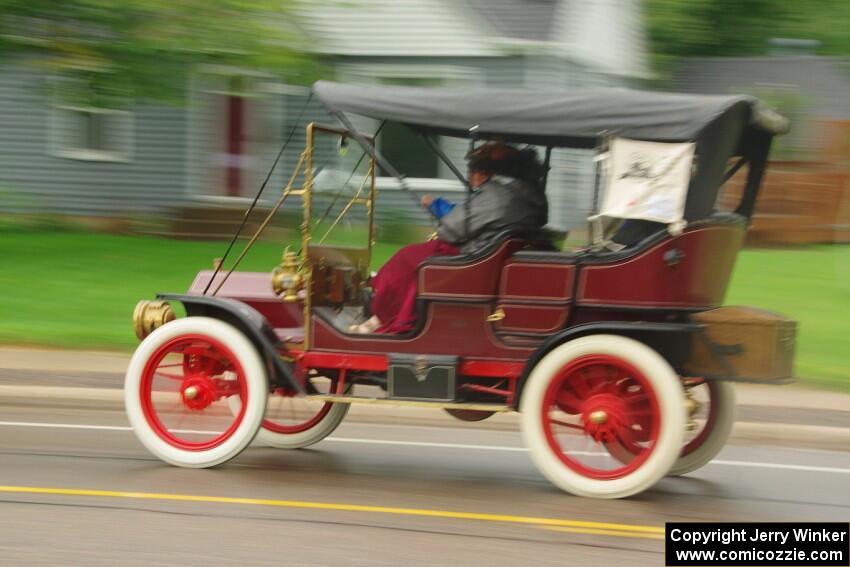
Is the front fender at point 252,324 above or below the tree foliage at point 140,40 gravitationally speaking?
below

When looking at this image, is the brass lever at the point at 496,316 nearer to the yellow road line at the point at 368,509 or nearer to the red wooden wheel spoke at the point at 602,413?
the red wooden wheel spoke at the point at 602,413

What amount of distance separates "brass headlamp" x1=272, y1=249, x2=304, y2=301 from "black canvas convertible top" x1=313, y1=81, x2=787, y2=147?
A: 3.21ft

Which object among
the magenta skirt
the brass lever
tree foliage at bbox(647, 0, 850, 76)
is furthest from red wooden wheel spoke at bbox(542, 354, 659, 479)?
tree foliage at bbox(647, 0, 850, 76)

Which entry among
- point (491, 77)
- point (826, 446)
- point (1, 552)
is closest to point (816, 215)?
point (491, 77)

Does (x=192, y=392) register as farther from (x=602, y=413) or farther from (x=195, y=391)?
(x=602, y=413)

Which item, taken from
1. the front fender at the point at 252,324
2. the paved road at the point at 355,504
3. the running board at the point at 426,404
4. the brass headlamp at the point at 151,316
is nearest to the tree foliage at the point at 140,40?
the paved road at the point at 355,504

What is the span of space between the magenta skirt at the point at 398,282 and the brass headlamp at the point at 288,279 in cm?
44

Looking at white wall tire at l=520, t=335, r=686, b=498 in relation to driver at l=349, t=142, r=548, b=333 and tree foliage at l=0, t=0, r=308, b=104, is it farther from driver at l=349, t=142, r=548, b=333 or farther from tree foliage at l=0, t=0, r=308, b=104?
tree foliage at l=0, t=0, r=308, b=104

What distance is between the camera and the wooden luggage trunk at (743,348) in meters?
6.00

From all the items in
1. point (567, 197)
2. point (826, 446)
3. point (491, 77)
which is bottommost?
point (826, 446)

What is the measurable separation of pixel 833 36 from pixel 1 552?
13.0 metres

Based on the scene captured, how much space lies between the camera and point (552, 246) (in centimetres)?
658

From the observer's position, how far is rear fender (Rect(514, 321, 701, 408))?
235 inches

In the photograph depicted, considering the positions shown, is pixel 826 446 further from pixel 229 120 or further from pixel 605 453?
pixel 229 120
